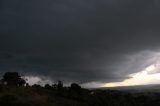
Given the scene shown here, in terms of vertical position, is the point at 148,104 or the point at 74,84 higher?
the point at 74,84

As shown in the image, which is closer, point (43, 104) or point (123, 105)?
point (43, 104)

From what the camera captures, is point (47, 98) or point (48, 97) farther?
point (48, 97)

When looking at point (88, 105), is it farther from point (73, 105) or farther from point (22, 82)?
point (22, 82)

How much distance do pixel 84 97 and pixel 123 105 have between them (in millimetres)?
11957

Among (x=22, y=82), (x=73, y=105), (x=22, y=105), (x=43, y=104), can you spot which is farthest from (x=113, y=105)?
(x=22, y=82)

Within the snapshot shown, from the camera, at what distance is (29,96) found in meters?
61.3

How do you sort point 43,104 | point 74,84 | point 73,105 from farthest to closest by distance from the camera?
point 74,84 < point 73,105 < point 43,104

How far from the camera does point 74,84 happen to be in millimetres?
81812

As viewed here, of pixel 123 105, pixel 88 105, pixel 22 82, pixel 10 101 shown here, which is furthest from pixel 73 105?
pixel 22 82

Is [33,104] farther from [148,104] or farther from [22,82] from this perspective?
[148,104]

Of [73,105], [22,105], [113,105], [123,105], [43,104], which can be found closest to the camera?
[22,105]

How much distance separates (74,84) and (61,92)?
10.7m

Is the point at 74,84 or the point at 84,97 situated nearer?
the point at 84,97

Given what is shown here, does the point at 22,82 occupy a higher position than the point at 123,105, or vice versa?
the point at 22,82
